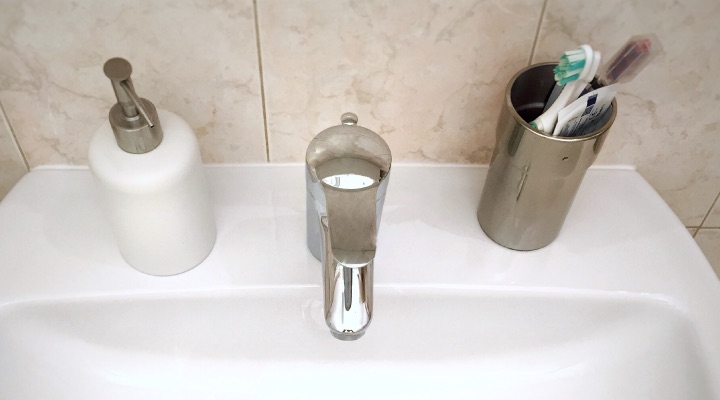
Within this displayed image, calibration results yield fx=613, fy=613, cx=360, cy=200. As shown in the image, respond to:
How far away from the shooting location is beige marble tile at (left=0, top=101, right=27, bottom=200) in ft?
2.00

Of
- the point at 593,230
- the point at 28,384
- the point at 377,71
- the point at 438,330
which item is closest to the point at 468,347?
the point at 438,330

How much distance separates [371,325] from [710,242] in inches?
19.2

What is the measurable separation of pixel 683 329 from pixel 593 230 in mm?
124

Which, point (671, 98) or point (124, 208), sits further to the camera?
point (671, 98)

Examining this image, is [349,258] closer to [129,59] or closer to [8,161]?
[129,59]

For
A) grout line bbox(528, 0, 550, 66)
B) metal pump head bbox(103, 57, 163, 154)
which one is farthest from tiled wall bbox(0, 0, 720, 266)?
metal pump head bbox(103, 57, 163, 154)

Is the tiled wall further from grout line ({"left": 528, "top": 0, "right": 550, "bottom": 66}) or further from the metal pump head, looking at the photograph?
the metal pump head

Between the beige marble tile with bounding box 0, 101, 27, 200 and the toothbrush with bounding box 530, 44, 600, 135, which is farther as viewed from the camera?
the beige marble tile with bounding box 0, 101, 27, 200

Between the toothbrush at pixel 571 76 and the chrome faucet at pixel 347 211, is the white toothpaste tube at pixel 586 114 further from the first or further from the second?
the chrome faucet at pixel 347 211

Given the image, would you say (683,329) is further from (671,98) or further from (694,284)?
(671,98)

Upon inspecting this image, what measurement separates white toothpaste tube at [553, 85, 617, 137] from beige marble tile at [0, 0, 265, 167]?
0.91 ft

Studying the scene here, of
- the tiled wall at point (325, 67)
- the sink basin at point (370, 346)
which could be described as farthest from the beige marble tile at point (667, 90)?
the sink basin at point (370, 346)

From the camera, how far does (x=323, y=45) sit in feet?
1.84

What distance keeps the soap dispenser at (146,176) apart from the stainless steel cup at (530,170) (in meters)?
0.27
